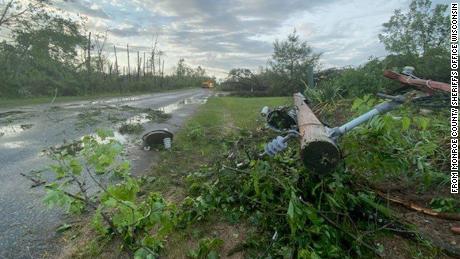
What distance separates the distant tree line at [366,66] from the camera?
10766 millimetres

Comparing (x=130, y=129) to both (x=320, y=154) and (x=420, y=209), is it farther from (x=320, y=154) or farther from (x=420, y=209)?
(x=420, y=209)

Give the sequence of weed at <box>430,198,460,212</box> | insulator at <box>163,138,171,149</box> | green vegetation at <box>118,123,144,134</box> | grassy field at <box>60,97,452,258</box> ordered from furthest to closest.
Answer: green vegetation at <box>118,123,144,134</box>, insulator at <box>163,138,171,149</box>, weed at <box>430,198,460,212</box>, grassy field at <box>60,97,452,258</box>

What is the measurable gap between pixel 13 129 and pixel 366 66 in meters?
12.0

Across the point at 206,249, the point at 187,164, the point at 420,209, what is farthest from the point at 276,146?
the point at 187,164

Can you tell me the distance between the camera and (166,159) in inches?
207

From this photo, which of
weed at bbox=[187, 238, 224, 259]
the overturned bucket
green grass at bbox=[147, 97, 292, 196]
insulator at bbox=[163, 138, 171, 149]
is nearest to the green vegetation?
green grass at bbox=[147, 97, 292, 196]

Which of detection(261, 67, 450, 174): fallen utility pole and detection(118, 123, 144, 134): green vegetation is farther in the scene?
detection(118, 123, 144, 134): green vegetation

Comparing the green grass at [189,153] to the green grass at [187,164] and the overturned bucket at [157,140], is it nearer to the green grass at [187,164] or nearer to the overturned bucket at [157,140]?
the green grass at [187,164]

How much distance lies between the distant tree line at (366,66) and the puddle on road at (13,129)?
901 cm

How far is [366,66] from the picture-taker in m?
→ 11.7

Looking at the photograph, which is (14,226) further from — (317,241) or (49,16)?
(49,16)

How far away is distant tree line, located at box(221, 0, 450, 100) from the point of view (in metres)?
10.8

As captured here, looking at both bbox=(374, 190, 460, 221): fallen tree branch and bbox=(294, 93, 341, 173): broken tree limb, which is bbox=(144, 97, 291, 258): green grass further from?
bbox=(374, 190, 460, 221): fallen tree branch

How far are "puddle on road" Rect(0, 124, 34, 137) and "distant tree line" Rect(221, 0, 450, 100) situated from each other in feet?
29.5
